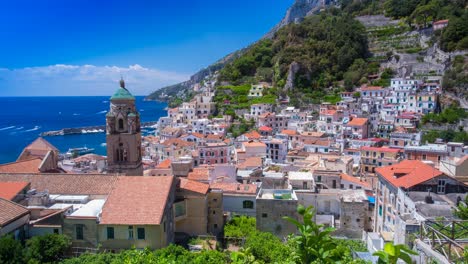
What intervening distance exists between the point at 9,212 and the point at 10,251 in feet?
8.96

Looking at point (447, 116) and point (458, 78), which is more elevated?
point (458, 78)

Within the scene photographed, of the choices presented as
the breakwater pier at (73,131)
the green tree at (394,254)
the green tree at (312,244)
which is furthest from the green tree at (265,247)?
the breakwater pier at (73,131)

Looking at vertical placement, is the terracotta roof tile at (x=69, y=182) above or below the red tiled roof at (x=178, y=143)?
above

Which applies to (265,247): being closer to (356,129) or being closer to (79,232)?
(79,232)

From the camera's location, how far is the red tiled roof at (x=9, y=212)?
16.1 m

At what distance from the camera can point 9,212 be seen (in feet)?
54.7

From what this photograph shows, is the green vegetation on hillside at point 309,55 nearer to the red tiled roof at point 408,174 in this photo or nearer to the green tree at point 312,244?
the red tiled roof at point 408,174

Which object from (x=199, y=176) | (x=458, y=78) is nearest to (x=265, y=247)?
(x=199, y=176)

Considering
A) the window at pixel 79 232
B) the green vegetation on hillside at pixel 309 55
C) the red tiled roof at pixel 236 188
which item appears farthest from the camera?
the green vegetation on hillside at pixel 309 55

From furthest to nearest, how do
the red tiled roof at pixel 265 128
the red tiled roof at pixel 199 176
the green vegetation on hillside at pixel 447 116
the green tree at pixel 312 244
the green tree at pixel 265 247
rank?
1. the red tiled roof at pixel 265 128
2. the green vegetation on hillside at pixel 447 116
3. the red tiled roof at pixel 199 176
4. the green tree at pixel 265 247
5. the green tree at pixel 312 244

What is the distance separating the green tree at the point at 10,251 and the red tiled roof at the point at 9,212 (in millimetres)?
1342

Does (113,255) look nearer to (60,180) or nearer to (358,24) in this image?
(60,180)

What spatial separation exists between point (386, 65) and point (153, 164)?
223 feet

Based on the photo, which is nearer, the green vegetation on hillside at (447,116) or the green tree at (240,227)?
the green tree at (240,227)
